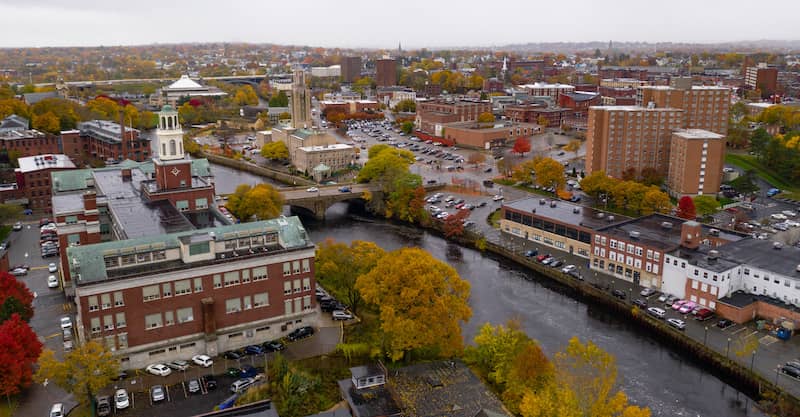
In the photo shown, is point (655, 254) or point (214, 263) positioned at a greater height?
point (214, 263)

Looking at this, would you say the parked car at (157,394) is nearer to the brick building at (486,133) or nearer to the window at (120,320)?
the window at (120,320)

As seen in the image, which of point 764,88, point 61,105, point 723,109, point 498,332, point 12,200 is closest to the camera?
point 498,332

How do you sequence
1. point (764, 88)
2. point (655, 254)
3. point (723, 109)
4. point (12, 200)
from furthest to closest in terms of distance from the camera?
point (764, 88) < point (723, 109) < point (12, 200) < point (655, 254)

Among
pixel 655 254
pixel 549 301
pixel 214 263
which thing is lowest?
pixel 549 301

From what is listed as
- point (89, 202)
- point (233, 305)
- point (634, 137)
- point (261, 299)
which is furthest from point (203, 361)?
point (634, 137)

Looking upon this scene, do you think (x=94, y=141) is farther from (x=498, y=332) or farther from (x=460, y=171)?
(x=498, y=332)

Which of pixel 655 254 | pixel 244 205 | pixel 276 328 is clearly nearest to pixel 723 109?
pixel 655 254

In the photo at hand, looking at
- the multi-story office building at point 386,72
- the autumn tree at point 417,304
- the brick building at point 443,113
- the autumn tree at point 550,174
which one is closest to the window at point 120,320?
the autumn tree at point 417,304
